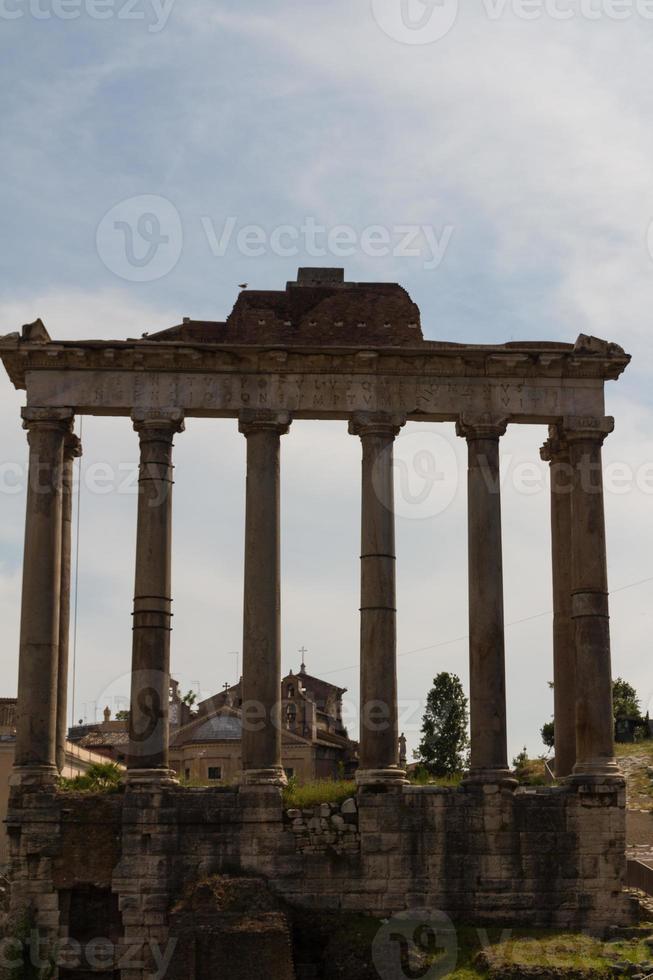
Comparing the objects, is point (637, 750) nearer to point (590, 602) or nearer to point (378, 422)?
point (590, 602)

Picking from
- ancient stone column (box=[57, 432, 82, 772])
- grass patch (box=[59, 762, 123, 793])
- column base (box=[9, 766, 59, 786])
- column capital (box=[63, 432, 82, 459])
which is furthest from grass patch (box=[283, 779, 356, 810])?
column capital (box=[63, 432, 82, 459])

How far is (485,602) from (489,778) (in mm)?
3066

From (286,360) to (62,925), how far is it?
1043cm

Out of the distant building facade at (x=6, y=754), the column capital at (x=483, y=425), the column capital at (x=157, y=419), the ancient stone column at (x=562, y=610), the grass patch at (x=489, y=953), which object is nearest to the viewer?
the grass patch at (x=489, y=953)

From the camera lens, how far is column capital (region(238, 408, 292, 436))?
29000 millimetres

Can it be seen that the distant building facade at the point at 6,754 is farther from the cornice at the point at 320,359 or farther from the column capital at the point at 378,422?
the column capital at the point at 378,422

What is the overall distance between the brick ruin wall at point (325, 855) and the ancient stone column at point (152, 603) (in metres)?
0.77

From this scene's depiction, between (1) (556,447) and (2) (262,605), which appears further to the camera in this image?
(1) (556,447)

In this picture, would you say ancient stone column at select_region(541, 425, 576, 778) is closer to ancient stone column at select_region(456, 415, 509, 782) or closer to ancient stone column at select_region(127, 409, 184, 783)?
ancient stone column at select_region(456, 415, 509, 782)

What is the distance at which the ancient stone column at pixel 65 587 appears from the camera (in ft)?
95.7

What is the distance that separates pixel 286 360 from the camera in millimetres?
29141

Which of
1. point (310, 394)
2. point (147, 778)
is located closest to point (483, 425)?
point (310, 394)

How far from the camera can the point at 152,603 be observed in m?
28.0

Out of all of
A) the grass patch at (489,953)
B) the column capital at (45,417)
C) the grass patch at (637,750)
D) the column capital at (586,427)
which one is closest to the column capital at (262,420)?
the column capital at (45,417)
